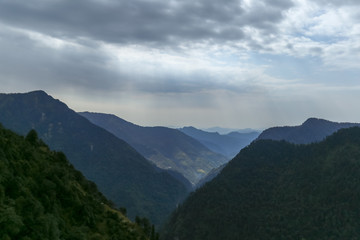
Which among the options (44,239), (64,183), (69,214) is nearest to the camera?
(44,239)

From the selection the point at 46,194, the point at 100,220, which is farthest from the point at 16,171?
the point at 100,220

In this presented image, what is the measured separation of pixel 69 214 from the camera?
6588cm

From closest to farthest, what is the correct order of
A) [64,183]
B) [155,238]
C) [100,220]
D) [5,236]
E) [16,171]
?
[5,236] < [16,171] < [64,183] < [100,220] < [155,238]

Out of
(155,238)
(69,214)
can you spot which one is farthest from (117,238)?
(155,238)

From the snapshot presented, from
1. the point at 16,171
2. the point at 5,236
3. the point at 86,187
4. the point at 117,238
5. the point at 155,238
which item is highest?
the point at 16,171

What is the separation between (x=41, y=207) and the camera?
163ft

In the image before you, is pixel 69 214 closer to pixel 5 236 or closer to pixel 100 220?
pixel 100 220

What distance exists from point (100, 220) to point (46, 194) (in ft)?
72.4

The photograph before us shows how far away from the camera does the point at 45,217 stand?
46.4 meters

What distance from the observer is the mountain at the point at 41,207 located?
4169 cm

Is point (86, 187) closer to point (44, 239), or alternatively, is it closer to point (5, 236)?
point (44, 239)

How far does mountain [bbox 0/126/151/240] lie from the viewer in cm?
4169

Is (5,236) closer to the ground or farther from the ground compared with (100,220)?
farther from the ground

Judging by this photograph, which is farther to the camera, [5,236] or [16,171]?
[16,171]
